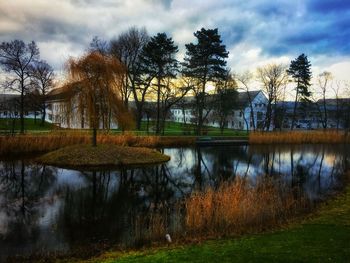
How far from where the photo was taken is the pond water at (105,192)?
10.9 m

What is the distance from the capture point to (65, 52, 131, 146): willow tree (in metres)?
26.5

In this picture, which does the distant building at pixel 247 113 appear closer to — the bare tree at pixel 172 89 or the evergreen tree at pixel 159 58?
the bare tree at pixel 172 89

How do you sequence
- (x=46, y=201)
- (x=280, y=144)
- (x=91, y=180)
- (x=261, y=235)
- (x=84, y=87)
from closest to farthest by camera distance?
(x=261, y=235) < (x=46, y=201) < (x=91, y=180) < (x=84, y=87) < (x=280, y=144)

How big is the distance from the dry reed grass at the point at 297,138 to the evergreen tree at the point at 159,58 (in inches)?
551

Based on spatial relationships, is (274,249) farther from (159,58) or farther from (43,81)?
(43,81)

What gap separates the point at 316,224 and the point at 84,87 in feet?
67.2

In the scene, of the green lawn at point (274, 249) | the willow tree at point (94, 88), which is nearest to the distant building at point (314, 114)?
the willow tree at point (94, 88)

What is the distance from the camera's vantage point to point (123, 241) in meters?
10.5

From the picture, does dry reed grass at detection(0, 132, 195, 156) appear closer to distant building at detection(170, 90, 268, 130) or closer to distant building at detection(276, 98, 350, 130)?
distant building at detection(170, 90, 268, 130)

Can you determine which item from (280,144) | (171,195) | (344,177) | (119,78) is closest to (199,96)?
(280,144)

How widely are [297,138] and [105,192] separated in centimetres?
3794

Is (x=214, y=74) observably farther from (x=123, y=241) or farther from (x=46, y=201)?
(x=123, y=241)

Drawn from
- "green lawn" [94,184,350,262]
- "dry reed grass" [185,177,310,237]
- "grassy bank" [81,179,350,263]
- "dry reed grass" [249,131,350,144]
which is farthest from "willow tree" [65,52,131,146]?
"dry reed grass" [249,131,350,144]

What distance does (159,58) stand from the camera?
4681 cm
